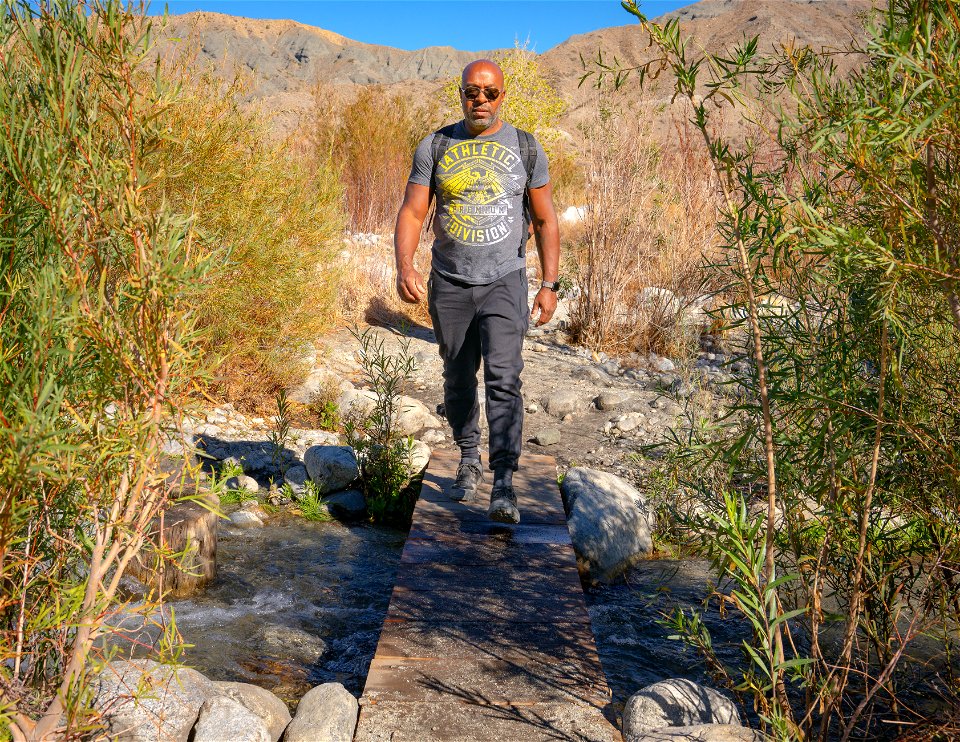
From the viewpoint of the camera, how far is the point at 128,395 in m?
1.77

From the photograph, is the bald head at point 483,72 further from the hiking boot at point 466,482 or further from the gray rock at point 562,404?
the gray rock at point 562,404

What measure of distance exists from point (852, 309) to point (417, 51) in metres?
94.2

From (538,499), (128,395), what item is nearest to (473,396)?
(538,499)

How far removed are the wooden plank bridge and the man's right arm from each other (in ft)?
3.48

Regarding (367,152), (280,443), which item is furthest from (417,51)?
(280,443)

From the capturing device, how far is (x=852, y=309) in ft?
7.26

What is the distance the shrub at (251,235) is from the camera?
19.2ft

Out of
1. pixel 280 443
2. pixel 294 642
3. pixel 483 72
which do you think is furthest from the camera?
pixel 280 443

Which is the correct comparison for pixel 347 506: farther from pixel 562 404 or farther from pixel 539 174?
pixel 562 404

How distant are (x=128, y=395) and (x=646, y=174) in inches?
280

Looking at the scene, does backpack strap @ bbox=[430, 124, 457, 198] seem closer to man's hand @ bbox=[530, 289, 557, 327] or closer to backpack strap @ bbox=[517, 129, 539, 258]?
backpack strap @ bbox=[517, 129, 539, 258]

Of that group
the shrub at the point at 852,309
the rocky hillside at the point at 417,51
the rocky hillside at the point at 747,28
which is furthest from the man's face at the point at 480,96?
the rocky hillside at the point at 747,28

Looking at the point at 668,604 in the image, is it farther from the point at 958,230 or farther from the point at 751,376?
the point at 958,230

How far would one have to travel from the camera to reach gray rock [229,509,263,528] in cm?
455
